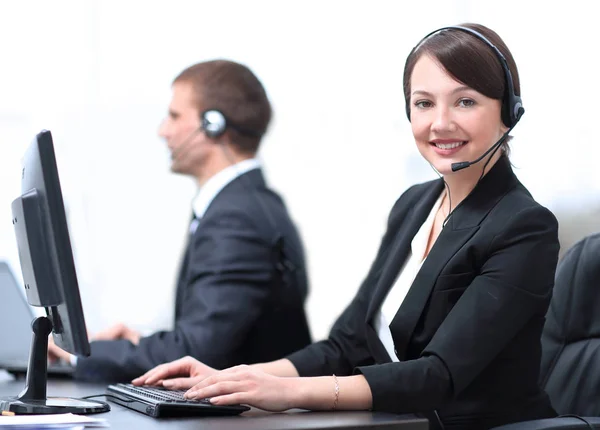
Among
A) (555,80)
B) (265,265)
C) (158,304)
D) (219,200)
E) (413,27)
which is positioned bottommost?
(158,304)

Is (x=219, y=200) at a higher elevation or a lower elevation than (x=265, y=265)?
higher

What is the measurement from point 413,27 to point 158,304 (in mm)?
1428

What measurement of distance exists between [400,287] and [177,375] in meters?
0.44

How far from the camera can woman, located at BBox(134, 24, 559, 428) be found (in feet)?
4.16

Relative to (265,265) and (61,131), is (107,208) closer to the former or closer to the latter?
(61,131)

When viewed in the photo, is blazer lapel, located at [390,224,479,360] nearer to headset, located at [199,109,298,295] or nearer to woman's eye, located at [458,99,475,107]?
woman's eye, located at [458,99,475,107]

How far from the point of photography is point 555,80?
8.43ft

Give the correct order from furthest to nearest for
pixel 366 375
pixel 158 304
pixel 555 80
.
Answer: pixel 158 304, pixel 555 80, pixel 366 375

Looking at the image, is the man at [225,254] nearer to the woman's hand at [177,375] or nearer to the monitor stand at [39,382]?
the woman's hand at [177,375]

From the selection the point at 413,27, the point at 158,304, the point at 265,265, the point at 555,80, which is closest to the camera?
the point at 265,265

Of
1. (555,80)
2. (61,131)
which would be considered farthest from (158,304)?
(555,80)

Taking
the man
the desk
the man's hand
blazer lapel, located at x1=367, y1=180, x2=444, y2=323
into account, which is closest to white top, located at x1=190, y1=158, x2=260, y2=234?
the man

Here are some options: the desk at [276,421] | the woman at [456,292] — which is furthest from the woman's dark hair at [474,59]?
the desk at [276,421]

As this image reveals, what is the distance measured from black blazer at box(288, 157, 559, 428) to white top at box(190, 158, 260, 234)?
2.76 ft
